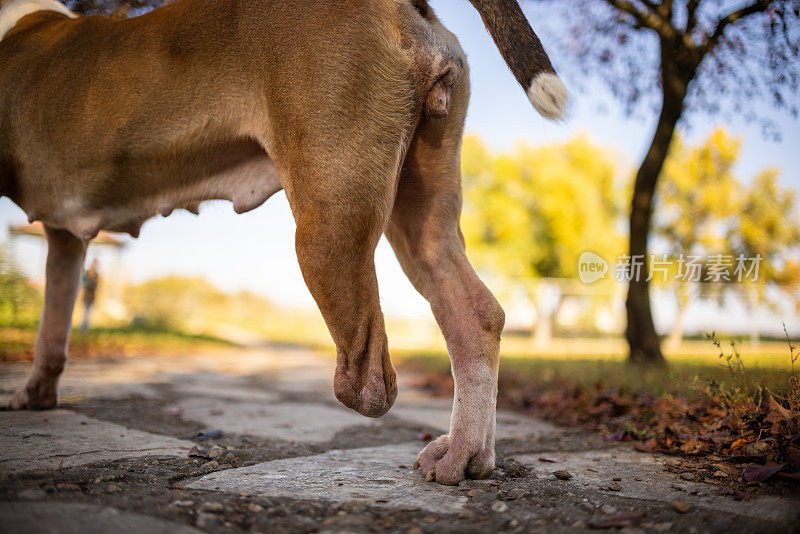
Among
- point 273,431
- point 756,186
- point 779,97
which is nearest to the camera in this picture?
point 273,431

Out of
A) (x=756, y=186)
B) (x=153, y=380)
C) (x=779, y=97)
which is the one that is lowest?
(x=153, y=380)

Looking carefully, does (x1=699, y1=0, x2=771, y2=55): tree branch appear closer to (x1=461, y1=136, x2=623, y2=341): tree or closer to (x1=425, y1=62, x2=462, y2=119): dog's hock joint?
(x1=425, y1=62, x2=462, y2=119): dog's hock joint

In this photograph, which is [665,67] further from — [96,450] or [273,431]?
[96,450]

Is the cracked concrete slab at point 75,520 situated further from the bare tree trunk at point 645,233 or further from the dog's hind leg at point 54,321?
the bare tree trunk at point 645,233

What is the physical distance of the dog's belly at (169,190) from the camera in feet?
6.91

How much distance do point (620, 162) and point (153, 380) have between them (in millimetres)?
28374

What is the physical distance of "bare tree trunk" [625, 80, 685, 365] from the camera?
16.6ft

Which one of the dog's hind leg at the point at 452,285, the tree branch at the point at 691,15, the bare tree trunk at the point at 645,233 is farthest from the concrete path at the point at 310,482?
the tree branch at the point at 691,15

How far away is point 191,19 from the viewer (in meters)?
1.99

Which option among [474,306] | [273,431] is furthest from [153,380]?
[474,306]

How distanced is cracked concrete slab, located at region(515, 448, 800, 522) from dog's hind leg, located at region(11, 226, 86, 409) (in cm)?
223

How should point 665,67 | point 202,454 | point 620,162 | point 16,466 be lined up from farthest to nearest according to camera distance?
point 620,162 → point 665,67 → point 202,454 → point 16,466

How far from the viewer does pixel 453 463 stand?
66.7 inches

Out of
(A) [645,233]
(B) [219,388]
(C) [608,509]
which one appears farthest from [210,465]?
(A) [645,233]
